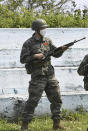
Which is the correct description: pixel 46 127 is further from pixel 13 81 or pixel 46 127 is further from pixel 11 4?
pixel 11 4

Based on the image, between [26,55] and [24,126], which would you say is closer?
[26,55]

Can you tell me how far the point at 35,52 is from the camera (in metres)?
6.52

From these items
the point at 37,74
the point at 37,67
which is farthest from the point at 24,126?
the point at 37,67

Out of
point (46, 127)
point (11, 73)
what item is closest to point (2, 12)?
point (11, 73)

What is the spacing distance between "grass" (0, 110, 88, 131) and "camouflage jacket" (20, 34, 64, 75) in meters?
1.12

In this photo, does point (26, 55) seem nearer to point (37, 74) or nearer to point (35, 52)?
point (35, 52)

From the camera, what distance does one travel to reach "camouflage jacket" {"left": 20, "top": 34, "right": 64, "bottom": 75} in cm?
645

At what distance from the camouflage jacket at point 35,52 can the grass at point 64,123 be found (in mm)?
1117

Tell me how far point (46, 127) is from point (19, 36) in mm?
2470

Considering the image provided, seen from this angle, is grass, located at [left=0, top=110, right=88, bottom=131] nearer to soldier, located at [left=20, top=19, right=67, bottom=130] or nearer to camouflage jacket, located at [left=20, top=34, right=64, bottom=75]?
soldier, located at [left=20, top=19, right=67, bottom=130]

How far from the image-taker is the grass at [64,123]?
6988 millimetres

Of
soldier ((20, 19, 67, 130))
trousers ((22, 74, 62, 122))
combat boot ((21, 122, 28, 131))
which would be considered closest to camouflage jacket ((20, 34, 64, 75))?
soldier ((20, 19, 67, 130))

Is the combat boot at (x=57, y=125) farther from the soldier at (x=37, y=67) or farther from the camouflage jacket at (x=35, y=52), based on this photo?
the camouflage jacket at (x=35, y=52)

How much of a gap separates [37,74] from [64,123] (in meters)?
1.34
